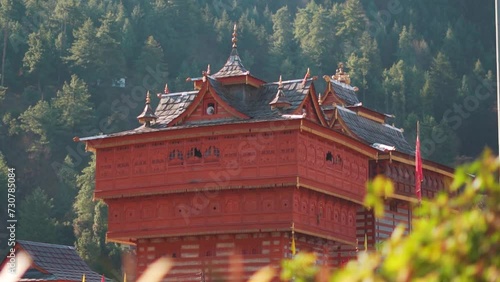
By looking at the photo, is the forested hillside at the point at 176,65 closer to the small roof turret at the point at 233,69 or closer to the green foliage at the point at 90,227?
the green foliage at the point at 90,227

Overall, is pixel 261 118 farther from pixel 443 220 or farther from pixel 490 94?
pixel 490 94

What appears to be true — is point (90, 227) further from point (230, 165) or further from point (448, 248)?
point (448, 248)

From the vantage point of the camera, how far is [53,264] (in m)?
44.9

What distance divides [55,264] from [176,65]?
57821 millimetres

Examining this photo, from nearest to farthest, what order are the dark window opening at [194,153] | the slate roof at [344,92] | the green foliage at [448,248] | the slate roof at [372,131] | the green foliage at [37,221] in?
the green foliage at [448,248] < the dark window opening at [194,153] < the slate roof at [372,131] < the slate roof at [344,92] < the green foliage at [37,221]

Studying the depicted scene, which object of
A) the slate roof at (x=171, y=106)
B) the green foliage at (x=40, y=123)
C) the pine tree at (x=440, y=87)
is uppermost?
the pine tree at (x=440, y=87)

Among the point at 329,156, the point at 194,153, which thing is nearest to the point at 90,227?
the point at 194,153

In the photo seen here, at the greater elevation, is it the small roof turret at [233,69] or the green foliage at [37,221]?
the green foliage at [37,221]

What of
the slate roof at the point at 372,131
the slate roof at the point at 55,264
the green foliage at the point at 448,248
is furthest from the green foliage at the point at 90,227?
the green foliage at the point at 448,248

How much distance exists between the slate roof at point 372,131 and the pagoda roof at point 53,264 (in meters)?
12.1

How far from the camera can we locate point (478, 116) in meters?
93.5

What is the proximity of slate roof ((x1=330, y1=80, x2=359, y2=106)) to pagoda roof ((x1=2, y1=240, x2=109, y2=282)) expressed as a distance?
1164 cm

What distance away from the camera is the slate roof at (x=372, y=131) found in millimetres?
38844

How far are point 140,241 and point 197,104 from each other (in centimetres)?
416
